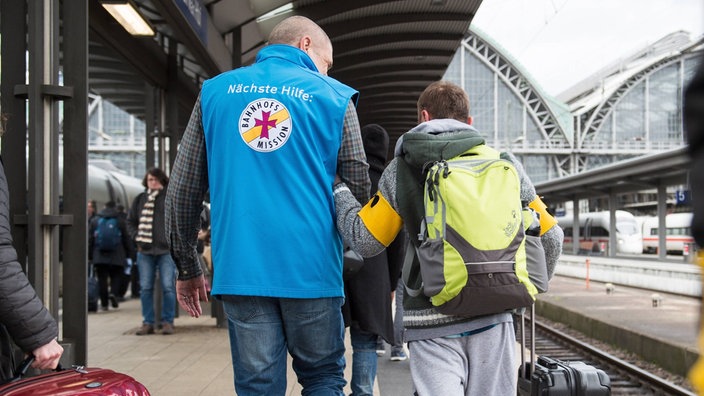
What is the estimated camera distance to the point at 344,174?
8.30 feet

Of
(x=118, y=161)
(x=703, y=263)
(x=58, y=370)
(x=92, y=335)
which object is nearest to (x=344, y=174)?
(x=58, y=370)

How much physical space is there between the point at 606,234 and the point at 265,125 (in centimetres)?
4798

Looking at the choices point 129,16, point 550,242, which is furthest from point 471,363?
point 129,16

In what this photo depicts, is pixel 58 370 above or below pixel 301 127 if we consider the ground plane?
below

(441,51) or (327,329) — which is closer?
(327,329)

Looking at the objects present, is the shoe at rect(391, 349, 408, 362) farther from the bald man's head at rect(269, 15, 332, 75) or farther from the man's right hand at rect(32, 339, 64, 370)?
the man's right hand at rect(32, 339, 64, 370)

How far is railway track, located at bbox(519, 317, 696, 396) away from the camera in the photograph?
751cm

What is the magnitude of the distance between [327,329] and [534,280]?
2.52 ft

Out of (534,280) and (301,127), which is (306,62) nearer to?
(301,127)

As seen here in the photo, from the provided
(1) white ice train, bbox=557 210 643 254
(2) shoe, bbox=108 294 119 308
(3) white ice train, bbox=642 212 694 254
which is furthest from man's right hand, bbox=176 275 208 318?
(1) white ice train, bbox=557 210 643 254

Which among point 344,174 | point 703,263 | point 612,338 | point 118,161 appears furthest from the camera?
point 118,161

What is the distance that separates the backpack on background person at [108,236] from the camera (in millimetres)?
11242

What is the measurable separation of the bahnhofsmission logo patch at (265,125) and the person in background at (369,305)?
6.08ft

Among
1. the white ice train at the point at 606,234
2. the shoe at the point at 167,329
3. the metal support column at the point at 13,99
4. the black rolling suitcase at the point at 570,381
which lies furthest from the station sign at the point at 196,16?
the white ice train at the point at 606,234
